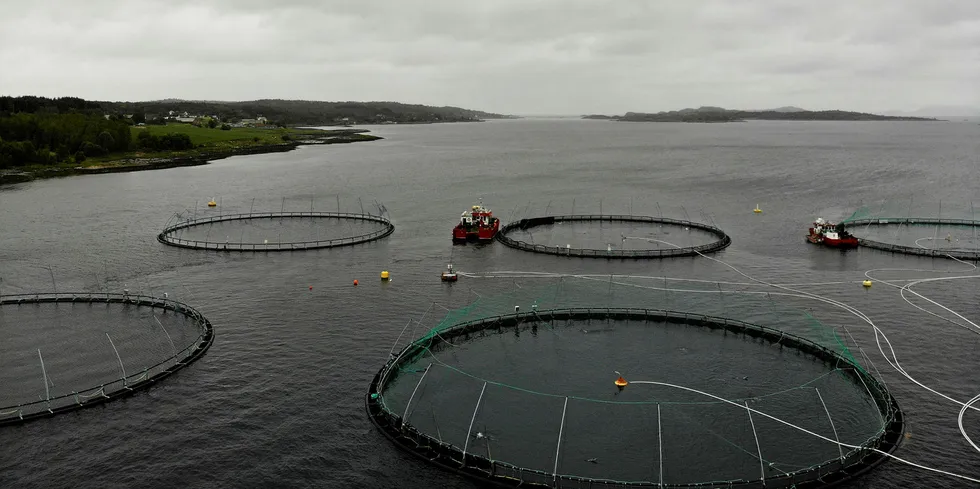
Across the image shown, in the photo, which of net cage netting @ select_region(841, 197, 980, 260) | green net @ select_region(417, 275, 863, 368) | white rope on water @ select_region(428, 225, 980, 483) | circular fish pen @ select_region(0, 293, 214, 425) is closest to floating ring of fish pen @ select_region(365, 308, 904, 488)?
white rope on water @ select_region(428, 225, 980, 483)

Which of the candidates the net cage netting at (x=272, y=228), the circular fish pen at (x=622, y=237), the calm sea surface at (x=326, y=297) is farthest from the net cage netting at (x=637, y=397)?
the net cage netting at (x=272, y=228)

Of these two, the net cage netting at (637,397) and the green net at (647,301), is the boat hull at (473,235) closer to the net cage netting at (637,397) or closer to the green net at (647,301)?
the green net at (647,301)

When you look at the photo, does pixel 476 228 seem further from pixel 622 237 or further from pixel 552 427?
pixel 552 427

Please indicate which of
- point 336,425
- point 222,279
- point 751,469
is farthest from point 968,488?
point 222,279

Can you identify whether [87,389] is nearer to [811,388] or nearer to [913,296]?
[811,388]

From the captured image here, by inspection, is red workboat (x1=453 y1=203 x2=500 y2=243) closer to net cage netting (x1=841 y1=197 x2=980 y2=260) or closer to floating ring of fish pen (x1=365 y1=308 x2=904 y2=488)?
floating ring of fish pen (x1=365 y1=308 x2=904 y2=488)

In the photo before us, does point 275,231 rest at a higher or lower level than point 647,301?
higher

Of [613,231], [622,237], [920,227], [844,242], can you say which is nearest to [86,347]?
[622,237]
